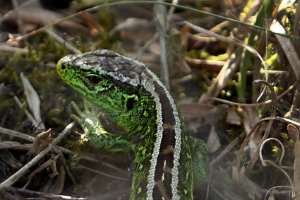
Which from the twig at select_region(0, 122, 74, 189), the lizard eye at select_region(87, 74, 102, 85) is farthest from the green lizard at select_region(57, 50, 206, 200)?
the twig at select_region(0, 122, 74, 189)

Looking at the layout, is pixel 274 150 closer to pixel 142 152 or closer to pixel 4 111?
pixel 142 152

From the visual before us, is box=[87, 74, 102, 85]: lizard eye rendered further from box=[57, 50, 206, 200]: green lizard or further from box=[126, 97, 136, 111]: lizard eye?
box=[126, 97, 136, 111]: lizard eye

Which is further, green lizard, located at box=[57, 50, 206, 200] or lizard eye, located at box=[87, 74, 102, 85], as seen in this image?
lizard eye, located at box=[87, 74, 102, 85]

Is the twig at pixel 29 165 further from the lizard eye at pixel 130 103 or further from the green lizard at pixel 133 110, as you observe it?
the lizard eye at pixel 130 103

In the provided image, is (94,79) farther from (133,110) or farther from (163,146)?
(163,146)

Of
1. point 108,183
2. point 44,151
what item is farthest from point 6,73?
point 108,183

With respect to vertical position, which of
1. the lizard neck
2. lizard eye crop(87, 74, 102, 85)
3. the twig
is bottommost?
the twig

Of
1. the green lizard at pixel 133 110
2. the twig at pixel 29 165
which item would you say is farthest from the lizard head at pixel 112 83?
the twig at pixel 29 165
